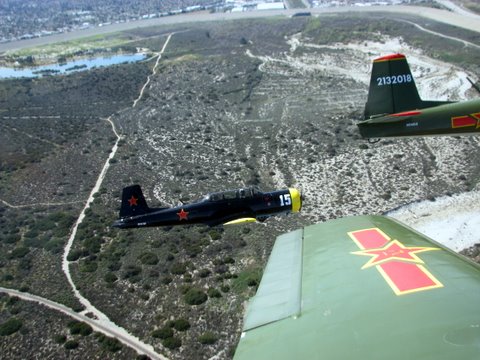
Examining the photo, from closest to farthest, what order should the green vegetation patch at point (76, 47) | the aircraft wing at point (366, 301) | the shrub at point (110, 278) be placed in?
the aircraft wing at point (366, 301) < the shrub at point (110, 278) < the green vegetation patch at point (76, 47)

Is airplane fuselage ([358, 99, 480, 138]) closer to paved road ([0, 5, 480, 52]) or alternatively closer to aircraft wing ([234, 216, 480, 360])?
aircraft wing ([234, 216, 480, 360])

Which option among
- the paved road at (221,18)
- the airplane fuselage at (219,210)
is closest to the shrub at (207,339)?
the airplane fuselage at (219,210)

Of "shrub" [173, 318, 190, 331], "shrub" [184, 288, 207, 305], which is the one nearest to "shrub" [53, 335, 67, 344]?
"shrub" [173, 318, 190, 331]

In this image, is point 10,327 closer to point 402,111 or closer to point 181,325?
point 181,325

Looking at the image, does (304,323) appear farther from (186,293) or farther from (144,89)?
(144,89)

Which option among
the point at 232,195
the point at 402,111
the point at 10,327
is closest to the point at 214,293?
the point at 232,195

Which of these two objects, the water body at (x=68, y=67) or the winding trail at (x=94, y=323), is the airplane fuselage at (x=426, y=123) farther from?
the water body at (x=68, y=67)
